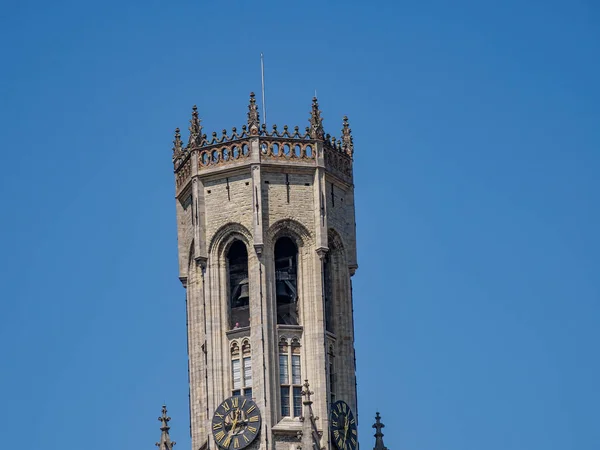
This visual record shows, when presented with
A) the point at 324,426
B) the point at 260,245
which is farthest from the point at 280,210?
the point at 324,426

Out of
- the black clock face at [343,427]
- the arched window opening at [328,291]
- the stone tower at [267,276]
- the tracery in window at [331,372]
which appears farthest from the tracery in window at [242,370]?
the arched window opening at [328,291]

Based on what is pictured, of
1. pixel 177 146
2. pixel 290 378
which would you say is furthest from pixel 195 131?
pixel 290 378

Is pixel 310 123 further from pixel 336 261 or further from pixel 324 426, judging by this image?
pixel 324 426

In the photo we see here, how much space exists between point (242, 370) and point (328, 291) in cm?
511

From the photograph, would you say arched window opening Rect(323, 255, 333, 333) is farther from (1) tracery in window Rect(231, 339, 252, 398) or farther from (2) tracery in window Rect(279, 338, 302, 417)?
(1) tracery in window Rect(231, 339, 252, 398)

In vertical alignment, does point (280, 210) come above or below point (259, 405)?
above

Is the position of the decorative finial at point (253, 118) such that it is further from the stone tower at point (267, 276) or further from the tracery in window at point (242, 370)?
the tracery in window at point (242, 370)

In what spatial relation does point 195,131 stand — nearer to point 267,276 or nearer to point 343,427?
point 267,276

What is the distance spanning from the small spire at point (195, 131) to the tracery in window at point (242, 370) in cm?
831

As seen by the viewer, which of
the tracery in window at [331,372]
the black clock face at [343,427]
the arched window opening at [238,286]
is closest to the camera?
the black clock face at [343,427]

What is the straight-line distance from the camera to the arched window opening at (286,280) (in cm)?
9956

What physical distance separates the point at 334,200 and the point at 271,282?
15.8ft

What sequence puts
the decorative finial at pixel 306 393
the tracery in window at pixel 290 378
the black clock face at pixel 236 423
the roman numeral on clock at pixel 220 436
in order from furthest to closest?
the tracery in window at pixel 290 378
the roman numeral on clock at pixel 220 436
the black clock face at pixel 236 423
the decorative finial at pixel 306 393

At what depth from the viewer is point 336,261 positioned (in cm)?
10150
